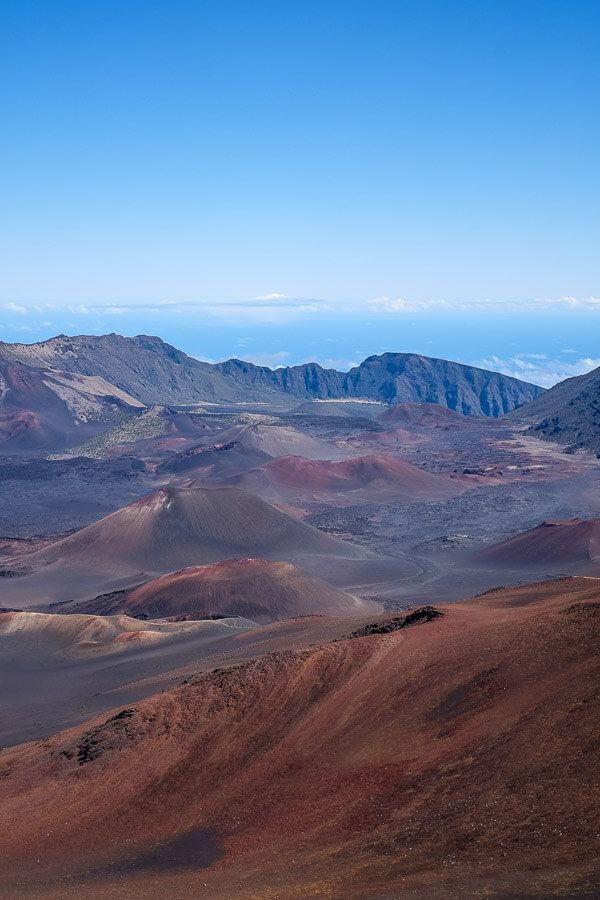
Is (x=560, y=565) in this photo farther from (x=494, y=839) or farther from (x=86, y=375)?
(x=86, y=375)

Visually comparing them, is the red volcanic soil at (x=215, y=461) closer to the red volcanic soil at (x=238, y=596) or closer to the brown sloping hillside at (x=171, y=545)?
the brown sloping hillside at (x=171, y=545)

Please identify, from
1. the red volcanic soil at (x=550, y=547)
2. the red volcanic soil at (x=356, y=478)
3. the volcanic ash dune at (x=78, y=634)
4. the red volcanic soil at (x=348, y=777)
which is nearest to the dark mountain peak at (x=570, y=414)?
the red volcanic soil at (x=356, y=478)

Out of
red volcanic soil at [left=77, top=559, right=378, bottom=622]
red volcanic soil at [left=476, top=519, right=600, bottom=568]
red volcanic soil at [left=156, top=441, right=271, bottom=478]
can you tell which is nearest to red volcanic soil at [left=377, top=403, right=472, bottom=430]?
red volcanic soil at [left=156, top=441, right=271, bottom=478]

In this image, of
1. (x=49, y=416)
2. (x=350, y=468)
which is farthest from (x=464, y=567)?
(x=49, y=416)

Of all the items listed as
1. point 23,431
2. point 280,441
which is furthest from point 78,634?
point 23,431

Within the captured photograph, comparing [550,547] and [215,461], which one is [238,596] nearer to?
[550,547]

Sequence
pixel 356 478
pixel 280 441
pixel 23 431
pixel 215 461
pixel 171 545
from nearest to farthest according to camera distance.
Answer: pixel 171 545
pixel 356 478
pixel 215 461
pixel 280 441
pixel 23 431
